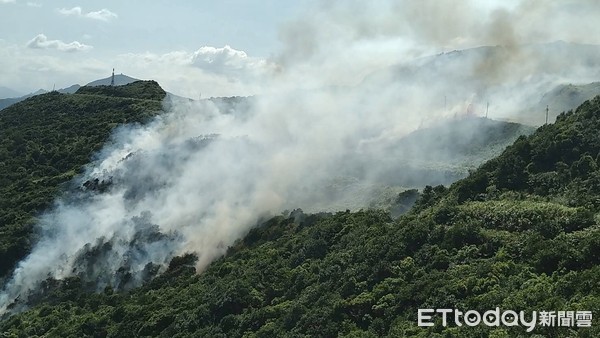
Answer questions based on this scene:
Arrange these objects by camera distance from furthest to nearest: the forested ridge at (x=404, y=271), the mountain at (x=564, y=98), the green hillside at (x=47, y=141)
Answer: the mountain at (x=564, y=98) < the green hillside at (x=47, y=141) < the forested ridge at (x=404, y=271)

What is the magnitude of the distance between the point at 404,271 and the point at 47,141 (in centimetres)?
10325

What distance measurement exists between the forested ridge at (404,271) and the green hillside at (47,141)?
24010 mm

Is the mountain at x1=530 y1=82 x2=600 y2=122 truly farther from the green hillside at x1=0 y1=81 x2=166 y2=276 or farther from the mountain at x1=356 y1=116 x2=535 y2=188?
the green hillside at x1=0 y1=81 x2=166 y2=276

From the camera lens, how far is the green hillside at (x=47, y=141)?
8638cm

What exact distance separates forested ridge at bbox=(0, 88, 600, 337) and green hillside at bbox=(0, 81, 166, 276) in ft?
78.8

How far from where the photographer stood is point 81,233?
76750 millimetres

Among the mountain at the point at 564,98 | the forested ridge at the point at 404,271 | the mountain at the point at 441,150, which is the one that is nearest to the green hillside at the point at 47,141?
the forested ridge at the point at 404,271

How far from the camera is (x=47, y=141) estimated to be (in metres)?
122

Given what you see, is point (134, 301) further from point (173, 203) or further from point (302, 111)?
point (302, 111)

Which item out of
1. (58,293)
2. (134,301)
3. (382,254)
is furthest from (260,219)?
(382,254)

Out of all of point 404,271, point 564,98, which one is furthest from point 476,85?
point 404,271

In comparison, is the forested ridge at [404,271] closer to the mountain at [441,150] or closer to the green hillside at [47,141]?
the mountain at [441,150]

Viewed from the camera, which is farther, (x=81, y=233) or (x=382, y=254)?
(x=81, y=233)

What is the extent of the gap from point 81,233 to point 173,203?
493 inches
